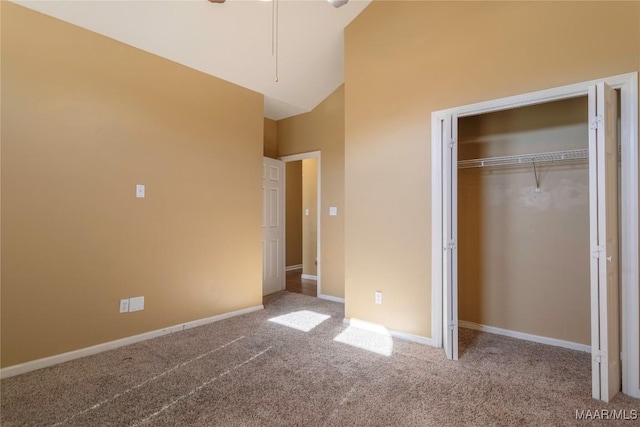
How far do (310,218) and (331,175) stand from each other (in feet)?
5.54

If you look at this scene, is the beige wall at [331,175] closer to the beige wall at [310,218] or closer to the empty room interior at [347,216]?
the empty room interior at [347,216]

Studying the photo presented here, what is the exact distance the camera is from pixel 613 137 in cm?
208

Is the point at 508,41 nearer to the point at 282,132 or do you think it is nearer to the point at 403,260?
the point at 403,260

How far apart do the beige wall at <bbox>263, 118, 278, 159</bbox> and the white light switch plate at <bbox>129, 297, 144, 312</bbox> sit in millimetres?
2831

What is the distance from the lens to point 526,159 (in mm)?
2914

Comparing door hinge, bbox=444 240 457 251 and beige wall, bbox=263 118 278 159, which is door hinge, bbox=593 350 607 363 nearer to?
door hinge, bbox=444 240 457 251

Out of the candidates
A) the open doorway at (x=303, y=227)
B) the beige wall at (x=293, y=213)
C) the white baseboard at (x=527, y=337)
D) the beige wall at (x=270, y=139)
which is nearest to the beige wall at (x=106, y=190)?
the beige wall at (x=270, y=139)

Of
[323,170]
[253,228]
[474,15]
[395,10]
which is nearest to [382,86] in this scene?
[395,10]

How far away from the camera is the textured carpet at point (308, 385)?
1.85 meters

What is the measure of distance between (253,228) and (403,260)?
1925 millimetres

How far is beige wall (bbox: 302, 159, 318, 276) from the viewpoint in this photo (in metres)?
5.98

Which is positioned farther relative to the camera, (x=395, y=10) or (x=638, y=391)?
(x=395, y=10)

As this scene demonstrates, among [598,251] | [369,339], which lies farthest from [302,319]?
[598,251]

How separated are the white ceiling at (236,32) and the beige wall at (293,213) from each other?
252 centimetres
